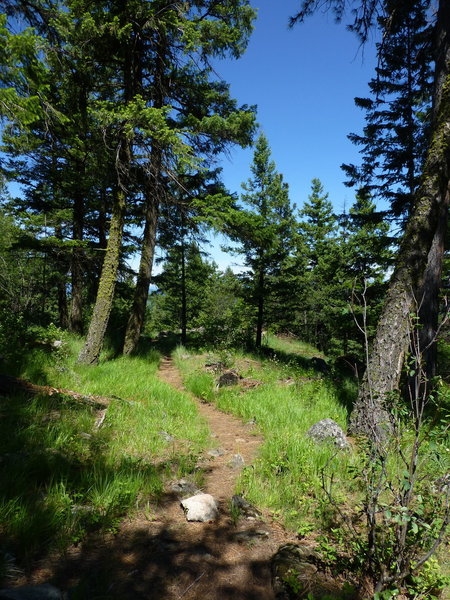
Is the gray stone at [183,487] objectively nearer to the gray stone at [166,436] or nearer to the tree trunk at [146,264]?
the gray stone at [166,436]

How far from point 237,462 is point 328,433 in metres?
1.49

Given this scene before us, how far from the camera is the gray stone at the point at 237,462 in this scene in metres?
4.23

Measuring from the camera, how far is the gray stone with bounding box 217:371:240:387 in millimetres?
8117

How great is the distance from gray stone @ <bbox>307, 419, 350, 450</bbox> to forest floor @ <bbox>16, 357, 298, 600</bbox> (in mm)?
1652

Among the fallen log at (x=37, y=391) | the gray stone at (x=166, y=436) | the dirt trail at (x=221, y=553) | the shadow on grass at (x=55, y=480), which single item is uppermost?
the fallen log at (x=37, y=391)

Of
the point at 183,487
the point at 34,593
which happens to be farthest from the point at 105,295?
the point at 34,593

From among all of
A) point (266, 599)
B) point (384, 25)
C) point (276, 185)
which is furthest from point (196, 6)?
point (266, 599)

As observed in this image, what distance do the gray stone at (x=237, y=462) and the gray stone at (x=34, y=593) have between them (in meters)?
2.62

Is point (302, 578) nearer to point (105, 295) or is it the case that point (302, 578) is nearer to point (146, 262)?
point (105, 295)

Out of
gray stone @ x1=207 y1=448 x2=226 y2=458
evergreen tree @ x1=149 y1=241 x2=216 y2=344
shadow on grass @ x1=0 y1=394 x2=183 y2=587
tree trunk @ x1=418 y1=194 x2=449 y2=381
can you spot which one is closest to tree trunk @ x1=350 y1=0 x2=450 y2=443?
gray stone @ x1=207 y1=448 x2=226 y2=458

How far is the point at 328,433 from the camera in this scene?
4586 millimetres

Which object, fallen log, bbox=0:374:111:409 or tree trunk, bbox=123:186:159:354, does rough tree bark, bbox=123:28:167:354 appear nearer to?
tree trunk, bbox=123:186:159:354

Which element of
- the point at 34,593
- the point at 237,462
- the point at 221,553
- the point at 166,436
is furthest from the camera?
the point at 166,436

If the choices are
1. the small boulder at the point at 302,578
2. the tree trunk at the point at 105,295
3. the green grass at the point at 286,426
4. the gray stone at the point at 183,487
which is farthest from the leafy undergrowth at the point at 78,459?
the tree trunk at the point at 105,295
